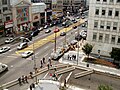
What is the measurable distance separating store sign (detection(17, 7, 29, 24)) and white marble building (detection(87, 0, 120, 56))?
120 ft

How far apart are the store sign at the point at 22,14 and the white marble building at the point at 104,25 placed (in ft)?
120

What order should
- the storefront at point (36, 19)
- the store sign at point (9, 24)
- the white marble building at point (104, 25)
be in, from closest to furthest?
the white marble building at point (104, 25) → the store sign at point (9, 24) → the storefront at point (36, 19)

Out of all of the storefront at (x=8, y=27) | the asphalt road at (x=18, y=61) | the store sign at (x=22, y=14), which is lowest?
the asphalt road at (x=18, y=61)

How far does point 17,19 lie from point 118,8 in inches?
1743

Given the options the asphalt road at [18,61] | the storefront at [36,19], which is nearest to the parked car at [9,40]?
the asphalt road at [18,61]

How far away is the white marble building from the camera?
158 ft

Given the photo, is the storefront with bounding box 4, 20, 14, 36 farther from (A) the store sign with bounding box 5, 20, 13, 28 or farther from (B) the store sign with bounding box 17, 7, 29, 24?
(B) the store sign with bounding box 17, 7, 29, 24

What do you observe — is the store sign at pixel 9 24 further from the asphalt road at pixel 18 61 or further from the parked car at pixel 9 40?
the asphalt road at pixel 18 61

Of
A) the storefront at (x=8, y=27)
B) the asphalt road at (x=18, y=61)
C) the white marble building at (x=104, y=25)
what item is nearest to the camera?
the asphalt road at (x=18, y=61)

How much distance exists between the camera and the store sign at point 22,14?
7817cm

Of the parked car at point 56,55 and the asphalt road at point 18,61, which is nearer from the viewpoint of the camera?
the asphalt road at point 18,61

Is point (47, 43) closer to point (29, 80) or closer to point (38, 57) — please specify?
point (38, 57)

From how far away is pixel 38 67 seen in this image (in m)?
45.2

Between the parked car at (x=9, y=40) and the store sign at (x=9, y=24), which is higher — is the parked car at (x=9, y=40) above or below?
below
